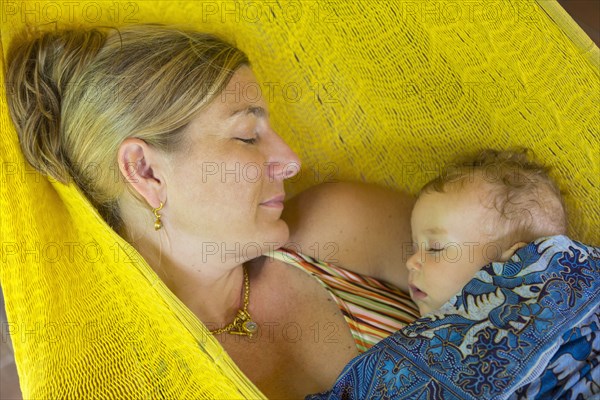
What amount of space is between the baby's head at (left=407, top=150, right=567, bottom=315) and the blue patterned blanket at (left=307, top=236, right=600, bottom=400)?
64 millimetres

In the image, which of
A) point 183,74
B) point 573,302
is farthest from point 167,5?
point 573,302

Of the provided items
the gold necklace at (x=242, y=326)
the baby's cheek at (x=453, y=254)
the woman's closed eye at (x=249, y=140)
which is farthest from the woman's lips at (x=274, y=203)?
the baby's cheek at (x=453, y=254)

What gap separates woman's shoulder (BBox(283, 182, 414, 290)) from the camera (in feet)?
4.56

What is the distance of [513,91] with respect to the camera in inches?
48.7

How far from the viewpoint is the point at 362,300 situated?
1.30 meters

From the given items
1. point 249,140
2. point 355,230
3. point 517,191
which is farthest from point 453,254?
point 249,140

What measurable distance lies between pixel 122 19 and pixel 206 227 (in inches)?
22.7

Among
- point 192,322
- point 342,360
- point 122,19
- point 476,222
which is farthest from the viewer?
point 122,19

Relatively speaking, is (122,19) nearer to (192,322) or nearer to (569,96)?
(192,322)

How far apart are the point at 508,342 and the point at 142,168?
68 cm

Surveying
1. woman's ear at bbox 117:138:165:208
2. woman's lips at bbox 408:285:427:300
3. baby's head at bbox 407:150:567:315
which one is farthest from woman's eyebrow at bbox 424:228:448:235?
woman's ear at bbox 117:138:165:208

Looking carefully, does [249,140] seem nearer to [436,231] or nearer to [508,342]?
[436,231]

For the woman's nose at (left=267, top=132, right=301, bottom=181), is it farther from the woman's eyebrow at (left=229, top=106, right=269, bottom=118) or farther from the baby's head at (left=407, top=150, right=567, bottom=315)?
the baby's head at (left=407, top=150, right=567, bottom=315)

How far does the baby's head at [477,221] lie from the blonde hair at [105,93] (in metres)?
0.46
